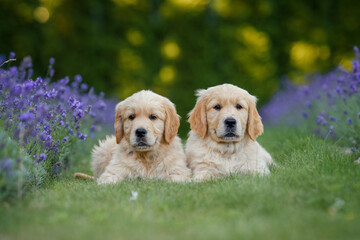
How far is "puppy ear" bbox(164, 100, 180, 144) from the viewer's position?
4977 millimetres

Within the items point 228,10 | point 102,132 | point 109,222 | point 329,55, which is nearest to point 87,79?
point 102,132

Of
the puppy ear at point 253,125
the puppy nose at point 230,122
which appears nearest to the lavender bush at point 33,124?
the puppy nose at point 230,122

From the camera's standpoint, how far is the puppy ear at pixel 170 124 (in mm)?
4977

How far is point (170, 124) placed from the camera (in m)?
4.99

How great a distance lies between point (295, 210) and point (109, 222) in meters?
1.52

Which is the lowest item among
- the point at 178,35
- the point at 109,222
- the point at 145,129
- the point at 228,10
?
the point at 109,222

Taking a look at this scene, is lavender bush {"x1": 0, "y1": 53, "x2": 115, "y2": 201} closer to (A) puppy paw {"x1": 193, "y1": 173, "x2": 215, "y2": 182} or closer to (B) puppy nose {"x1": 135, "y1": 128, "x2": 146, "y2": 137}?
(B) puppy nose {"x1": 135, "y1": 128, "x2": 146, "y2": 137}

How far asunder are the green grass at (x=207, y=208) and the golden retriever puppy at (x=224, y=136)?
0.38 m

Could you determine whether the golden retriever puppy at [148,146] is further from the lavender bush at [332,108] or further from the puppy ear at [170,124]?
the lavender bush at [332,108]

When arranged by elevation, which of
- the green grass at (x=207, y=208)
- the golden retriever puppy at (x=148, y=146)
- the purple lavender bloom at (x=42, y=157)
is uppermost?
the golden retriever puppy at (x=148, y=146)

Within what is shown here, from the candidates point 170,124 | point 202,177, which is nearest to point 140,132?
point 170,124

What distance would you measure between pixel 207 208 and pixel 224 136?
1.35 m

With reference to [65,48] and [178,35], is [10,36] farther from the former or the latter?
[178,35]

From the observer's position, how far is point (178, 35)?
1180cm
